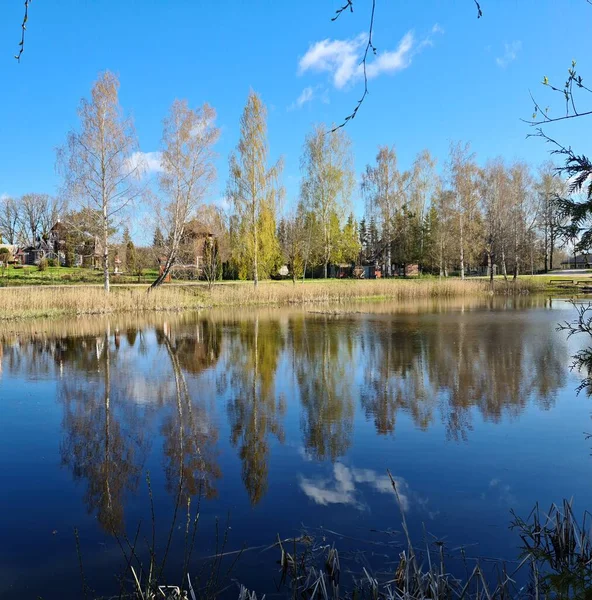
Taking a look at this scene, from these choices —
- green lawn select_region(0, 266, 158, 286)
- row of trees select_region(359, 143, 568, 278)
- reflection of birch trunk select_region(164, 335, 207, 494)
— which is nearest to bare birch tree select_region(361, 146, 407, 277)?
row of trees select_region(359, 143, 568, 278)

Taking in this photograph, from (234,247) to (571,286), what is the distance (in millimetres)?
22467

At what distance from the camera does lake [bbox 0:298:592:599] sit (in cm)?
433

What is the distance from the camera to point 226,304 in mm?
28078

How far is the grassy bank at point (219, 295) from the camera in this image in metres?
22.2

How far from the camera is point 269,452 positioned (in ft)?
21.1

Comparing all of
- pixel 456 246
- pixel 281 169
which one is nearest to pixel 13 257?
pixel 281 169

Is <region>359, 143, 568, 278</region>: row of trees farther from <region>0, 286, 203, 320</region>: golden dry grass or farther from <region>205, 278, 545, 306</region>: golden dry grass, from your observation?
<region>0, 286, 203, 320</region>: golden dry grass

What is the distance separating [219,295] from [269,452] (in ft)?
73.6

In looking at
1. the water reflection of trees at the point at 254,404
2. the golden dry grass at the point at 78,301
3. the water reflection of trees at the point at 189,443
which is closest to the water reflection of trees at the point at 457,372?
the water reflection of trees at the point at 254,404

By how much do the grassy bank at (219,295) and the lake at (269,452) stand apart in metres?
9.06

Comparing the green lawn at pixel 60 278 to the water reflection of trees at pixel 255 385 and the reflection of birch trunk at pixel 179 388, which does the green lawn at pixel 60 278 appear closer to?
the water reflection of trees at pixel 255 385

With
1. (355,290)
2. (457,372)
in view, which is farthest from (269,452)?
(355,290)

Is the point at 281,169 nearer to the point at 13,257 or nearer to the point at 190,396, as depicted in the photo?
the point at 190,396

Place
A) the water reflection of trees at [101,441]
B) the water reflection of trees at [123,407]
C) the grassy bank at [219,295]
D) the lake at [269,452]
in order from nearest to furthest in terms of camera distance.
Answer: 1. the lake at [269,452]
2. the water reflection of trees at [101,441]
3. the water reflection of trees at [123,407]
4. the grassy bank at [219,295]
